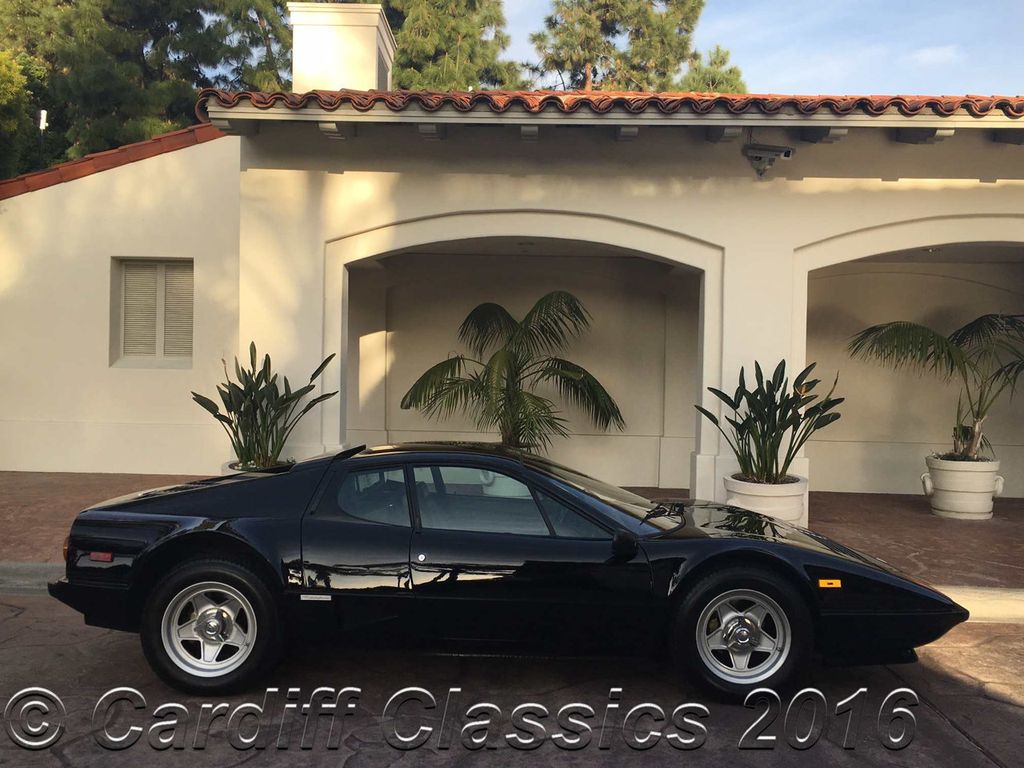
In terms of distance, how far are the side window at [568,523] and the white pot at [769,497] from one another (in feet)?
12.0

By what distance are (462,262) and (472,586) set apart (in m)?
7.22

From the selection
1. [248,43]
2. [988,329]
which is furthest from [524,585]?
[248,43]

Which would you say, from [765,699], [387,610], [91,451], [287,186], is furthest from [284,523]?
[91,451]

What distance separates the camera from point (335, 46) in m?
10.6

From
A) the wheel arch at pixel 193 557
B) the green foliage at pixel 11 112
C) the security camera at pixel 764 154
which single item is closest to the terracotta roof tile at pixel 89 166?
the green foliage at pixel 11 112

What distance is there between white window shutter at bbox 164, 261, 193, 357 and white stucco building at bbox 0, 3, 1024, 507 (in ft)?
0.10

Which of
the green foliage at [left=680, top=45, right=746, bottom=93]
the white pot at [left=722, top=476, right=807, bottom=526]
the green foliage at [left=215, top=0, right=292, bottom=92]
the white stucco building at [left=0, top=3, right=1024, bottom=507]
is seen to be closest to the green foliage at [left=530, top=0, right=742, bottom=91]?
the green foliage at [left=680, top=45, right=746, bottom=93]

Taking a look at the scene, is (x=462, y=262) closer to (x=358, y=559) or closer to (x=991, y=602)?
(x=991, y=602)

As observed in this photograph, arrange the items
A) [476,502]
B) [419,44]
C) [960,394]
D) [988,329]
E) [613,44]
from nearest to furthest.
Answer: [476,502] → [988,329] → [960,394] → [419,44] → [613,44]

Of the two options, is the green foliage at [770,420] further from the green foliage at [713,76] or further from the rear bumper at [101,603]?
the green foliage at [713,76]

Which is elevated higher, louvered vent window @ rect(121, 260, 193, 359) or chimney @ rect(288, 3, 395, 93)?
chimney @ rect(288, 3, 395, 93)

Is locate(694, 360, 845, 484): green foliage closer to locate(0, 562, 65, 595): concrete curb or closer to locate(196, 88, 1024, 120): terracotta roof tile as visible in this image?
locate(196, 88, 1024, 120): terracotta roof tile

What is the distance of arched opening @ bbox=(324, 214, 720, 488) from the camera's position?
35.5ft

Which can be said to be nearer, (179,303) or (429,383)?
(429,383)
